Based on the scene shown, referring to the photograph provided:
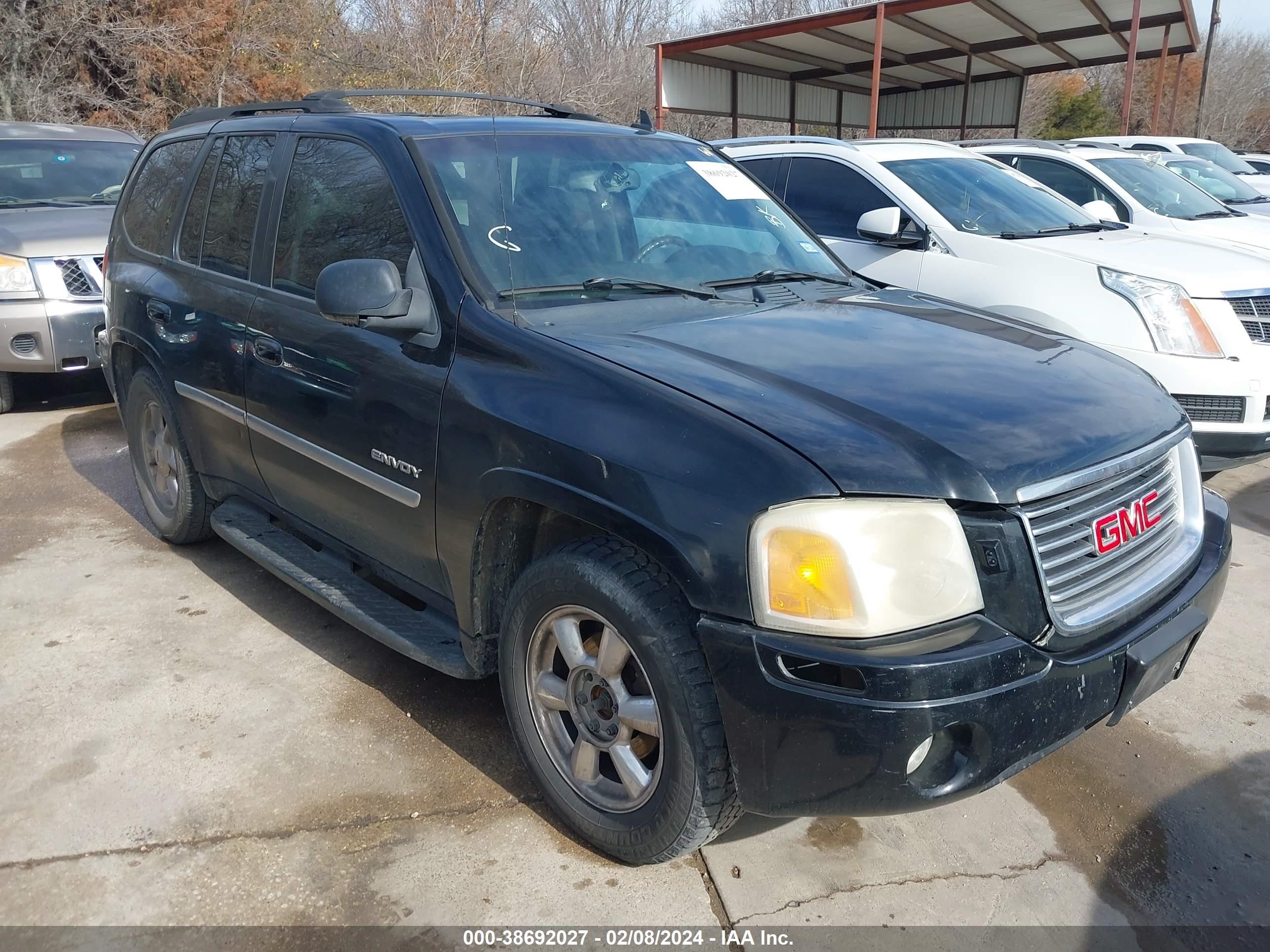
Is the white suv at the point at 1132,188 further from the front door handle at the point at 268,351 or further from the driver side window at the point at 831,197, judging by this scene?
the front door handle at the point at 268,351

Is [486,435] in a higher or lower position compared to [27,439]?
higher

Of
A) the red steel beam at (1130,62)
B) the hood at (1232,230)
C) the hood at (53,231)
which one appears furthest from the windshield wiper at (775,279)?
the red steel beam at (1130,62)

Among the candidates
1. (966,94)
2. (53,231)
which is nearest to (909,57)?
(966,94)

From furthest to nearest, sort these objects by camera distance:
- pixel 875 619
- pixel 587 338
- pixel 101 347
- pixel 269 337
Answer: pixel 101 347 → pixel 269 337 → pixel 587 338 → pixel 875 619

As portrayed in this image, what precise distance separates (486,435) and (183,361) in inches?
81.9

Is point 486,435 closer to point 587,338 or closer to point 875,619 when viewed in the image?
point 587,338

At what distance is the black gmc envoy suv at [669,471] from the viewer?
2139 millimetres

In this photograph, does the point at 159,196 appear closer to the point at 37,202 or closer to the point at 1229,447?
the point at 37,202

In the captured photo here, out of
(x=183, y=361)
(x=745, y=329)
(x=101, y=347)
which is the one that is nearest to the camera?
(x=745, y=329)

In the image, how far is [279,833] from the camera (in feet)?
9.25

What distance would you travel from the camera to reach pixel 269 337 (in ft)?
11.6

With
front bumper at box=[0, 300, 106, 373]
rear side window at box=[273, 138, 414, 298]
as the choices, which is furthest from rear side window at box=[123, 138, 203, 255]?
front bumper at box=[0, 300, 106, 373]

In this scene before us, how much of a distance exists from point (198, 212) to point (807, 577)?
3.21 m

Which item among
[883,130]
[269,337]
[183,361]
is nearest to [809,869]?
[269,337]
